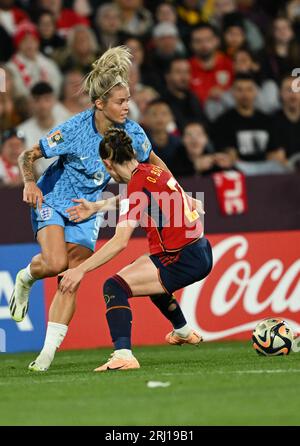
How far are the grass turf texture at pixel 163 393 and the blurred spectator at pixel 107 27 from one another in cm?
635

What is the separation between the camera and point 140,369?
9.23 m

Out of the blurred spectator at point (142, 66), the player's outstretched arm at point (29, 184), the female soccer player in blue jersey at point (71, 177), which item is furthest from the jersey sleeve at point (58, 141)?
the blurred spectator at point (142, 66)

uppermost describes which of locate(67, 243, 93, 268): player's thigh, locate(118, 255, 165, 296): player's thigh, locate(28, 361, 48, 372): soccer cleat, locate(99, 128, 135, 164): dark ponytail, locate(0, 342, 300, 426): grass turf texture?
locate(99, 128, 135, 164): dark ponytail

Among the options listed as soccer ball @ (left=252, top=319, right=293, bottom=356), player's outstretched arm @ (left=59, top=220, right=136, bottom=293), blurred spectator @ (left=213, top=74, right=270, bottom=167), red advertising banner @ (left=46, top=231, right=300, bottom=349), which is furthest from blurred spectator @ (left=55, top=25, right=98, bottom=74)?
A: player's outstretched arm @ (left=59, top=220, right=136, bottom=293)

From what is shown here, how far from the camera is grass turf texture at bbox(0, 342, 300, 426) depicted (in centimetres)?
677

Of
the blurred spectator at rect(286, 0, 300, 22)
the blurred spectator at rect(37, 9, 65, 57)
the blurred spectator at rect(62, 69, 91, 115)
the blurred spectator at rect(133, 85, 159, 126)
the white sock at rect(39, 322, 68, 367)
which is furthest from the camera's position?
the blurred spectator at rect(286, 0, 300, 22)

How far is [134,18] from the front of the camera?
16.5m

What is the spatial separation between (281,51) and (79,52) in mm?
3153

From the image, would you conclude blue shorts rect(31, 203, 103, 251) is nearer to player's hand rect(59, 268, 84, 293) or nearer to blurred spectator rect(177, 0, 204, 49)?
player's hand rect(59, 268, 84, 293)

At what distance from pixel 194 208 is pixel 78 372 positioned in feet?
5.12

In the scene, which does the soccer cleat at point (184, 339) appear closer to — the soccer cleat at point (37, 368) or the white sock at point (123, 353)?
the white sock at point (123, 353)

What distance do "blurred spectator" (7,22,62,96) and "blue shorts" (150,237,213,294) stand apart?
5.55 m
